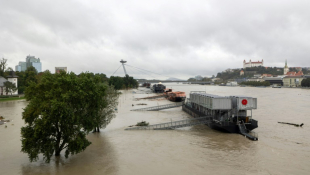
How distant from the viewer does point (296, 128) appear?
114 ft

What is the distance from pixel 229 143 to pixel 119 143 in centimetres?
1158

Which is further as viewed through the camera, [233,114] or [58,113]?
[233,114]

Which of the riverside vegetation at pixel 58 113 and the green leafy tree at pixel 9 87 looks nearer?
the riverside vegetation at pixel 58 113

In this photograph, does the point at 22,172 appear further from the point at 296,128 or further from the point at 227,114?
the point at 296,128

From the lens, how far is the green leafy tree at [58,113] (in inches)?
714

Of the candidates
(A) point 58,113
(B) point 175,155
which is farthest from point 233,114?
(A) point 58,113

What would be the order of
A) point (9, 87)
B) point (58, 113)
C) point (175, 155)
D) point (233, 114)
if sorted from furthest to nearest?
point (9, 87) < point (233, 114) < point (175, 155) < point (58, 113)

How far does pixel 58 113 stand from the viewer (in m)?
18.4

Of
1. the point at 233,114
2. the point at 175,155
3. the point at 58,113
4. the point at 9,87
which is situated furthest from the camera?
the point at 9,87

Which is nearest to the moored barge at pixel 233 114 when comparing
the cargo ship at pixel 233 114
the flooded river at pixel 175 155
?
the cargo ship at pixel 233 114

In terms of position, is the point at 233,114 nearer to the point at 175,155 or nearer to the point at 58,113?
the point at 175,155

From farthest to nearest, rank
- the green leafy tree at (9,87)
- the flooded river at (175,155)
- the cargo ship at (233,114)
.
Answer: the green leafy tree at (9,87) → the cargo ship at (233,114) → the flooded river at (175,155)

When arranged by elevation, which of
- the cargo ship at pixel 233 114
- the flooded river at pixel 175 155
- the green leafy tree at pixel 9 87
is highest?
the green leafy tree at pixel 9 87

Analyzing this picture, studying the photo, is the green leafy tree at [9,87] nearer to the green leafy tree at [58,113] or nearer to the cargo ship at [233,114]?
the green leafy tree at [58,113]
